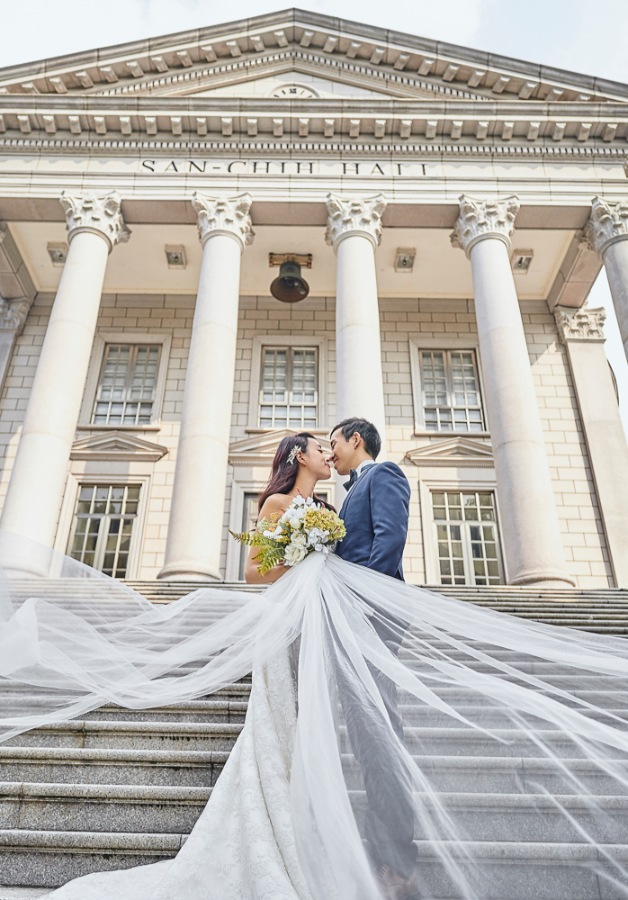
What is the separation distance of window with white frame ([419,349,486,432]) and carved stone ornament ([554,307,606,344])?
108 inches

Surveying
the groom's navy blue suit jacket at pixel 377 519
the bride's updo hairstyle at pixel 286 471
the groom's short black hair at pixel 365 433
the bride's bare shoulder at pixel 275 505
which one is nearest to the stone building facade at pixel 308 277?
the bride's updo hairstyle at pixel 286 471

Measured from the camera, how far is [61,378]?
13.6 m

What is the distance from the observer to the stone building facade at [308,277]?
1423 centimetres

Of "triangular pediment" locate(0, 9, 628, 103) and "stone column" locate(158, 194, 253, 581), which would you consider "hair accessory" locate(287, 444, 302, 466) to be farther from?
"triangular pediment" locate(0, 9, 628, 103)

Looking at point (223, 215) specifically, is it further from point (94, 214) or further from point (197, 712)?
point (197, 712)

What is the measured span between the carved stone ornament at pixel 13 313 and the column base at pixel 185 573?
11495 mm

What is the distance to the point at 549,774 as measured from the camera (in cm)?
263

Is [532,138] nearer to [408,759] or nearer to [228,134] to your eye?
[228,134]

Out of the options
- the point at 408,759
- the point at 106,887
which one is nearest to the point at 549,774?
the point at 408,759

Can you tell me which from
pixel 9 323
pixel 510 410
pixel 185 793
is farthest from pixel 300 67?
pixel 185 793

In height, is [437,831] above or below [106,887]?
above

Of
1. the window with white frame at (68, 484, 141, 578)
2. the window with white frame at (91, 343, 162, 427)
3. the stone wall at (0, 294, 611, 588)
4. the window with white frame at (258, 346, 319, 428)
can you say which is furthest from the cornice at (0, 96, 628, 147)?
the window with white frame at (68, 484, 141, 578)

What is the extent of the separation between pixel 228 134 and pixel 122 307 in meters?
6.72

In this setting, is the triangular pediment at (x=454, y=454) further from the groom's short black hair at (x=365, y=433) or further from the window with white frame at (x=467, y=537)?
the groom's short black hair at (x=365, y=433)
